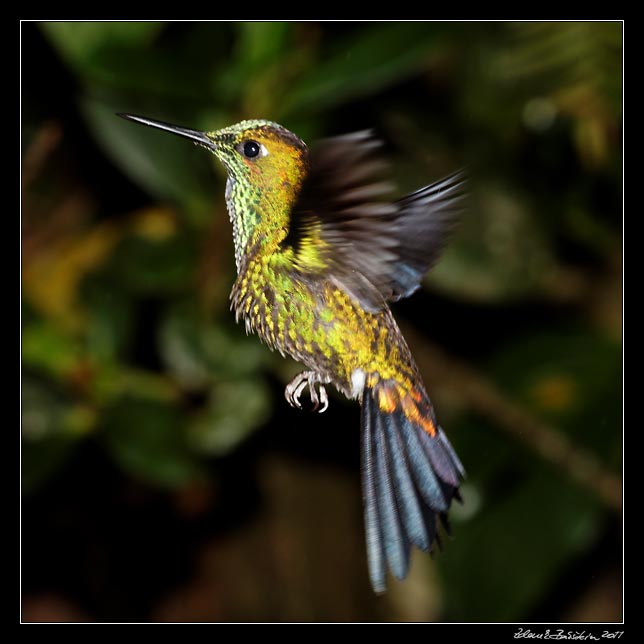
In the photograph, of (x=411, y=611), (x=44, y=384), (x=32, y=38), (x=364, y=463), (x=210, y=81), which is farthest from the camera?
(x=411, y=611)

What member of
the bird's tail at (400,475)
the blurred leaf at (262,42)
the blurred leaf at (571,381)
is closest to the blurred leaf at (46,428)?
the blurred leaf at (262,42)

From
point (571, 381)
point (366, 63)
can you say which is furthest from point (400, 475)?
point (571, 381)

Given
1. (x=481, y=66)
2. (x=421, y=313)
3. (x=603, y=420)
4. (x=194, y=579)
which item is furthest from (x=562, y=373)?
(x=194, y=579)

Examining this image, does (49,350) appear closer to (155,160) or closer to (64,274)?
(64,274)

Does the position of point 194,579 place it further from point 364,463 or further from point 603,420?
point 364,463

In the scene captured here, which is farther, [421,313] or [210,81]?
[421,313]

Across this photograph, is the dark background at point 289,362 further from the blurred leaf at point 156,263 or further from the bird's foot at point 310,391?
the bird's foot at point 310,391
